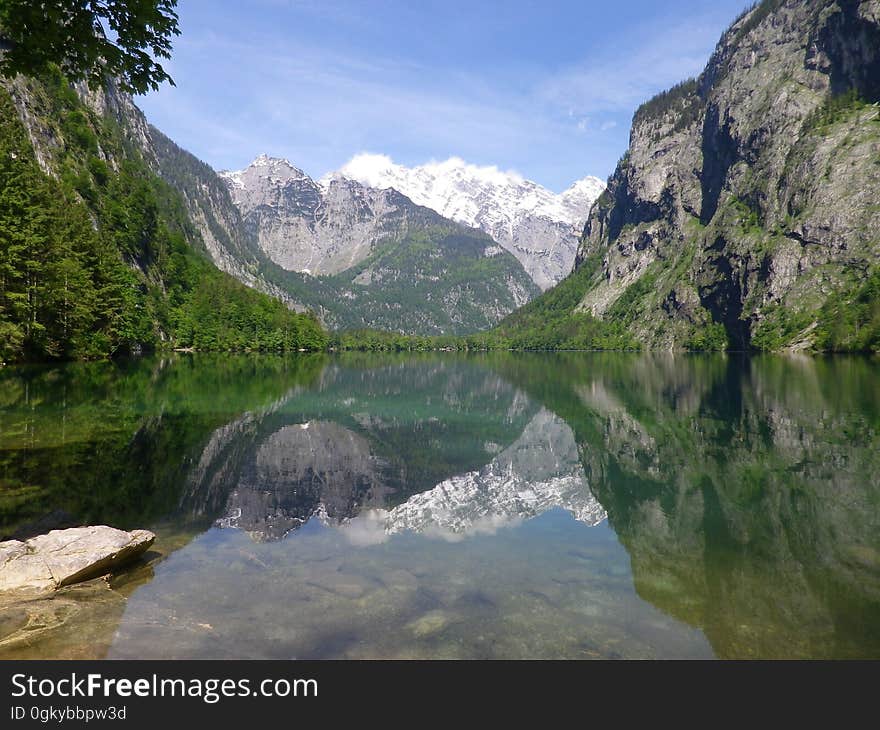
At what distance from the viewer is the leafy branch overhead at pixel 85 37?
38.6ft

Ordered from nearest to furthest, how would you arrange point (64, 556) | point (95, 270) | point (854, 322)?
point (64, 556) → point (95, 270) → point (854, 322)

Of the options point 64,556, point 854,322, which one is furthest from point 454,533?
point 854,322

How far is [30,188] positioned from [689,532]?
69.4m

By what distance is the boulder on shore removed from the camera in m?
10.9

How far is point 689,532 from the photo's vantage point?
49.8 ft

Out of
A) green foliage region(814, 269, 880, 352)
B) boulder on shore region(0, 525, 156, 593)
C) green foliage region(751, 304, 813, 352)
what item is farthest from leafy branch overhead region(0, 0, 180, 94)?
green foliage region(751, 304, 813, 352)

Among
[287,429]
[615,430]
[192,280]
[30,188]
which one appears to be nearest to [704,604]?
[615,430]

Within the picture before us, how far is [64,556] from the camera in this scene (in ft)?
37.6

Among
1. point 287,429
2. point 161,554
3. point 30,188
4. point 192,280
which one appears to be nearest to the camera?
point 161,554

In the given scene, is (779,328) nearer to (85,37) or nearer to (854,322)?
(854,322)

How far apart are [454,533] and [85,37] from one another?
1488 centimetres

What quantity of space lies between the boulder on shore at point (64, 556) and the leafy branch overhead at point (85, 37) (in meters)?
10.3

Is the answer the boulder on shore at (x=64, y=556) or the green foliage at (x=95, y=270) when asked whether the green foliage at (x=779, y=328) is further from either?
the boulder on shore at (x=64, y=556)
